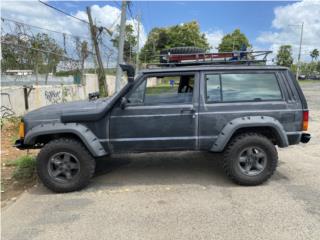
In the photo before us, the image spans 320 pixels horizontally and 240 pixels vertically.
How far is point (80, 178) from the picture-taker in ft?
15.4

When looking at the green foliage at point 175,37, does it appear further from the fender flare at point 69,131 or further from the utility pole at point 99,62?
the fender flare at point 69,131

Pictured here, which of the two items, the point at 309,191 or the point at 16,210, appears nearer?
the point at 16,210

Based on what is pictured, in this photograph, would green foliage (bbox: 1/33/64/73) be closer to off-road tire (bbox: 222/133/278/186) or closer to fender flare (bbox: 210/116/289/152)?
fender flare (bbox: 210/116/289/152)

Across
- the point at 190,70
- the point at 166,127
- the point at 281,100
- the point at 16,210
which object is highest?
the point at 190,70

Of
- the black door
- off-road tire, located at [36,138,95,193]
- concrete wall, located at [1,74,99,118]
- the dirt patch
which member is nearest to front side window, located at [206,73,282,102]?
the black door

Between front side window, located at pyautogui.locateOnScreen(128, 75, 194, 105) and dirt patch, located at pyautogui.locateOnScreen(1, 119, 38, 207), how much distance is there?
2.20 meters

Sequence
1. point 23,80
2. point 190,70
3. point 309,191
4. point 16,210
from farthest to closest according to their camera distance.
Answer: point 23,80 < point 190,70 < point 309,191 < point 16,210

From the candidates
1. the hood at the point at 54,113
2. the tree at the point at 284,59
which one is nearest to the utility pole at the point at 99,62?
the tree at the point at 284,59

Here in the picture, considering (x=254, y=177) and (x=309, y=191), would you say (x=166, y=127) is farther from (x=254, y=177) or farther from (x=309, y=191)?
(x=309, y=191)

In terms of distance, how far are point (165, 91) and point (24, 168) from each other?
2860 millimetres

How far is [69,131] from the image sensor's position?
4594 mm

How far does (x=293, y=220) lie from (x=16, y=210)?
3477mm

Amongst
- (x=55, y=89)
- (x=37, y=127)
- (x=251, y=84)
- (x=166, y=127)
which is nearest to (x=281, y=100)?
(x=251, y=84)

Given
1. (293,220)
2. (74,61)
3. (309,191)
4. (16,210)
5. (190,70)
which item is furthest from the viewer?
(74,61)
